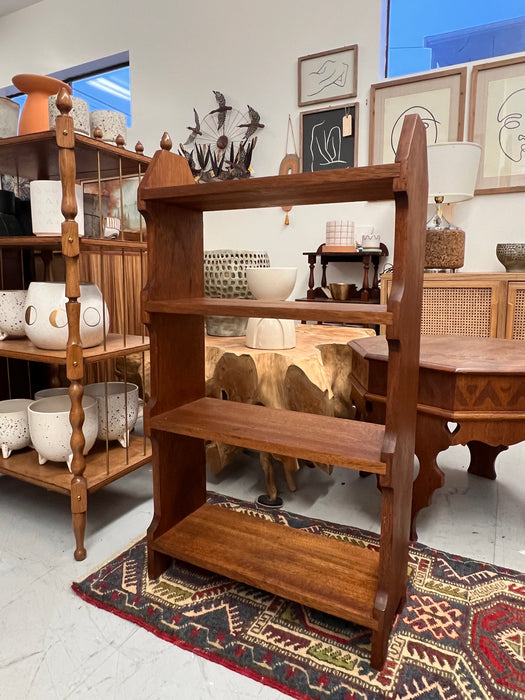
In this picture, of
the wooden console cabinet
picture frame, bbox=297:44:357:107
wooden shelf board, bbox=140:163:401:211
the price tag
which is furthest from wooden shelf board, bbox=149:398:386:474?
picture frame, bbox=297:44:357:107

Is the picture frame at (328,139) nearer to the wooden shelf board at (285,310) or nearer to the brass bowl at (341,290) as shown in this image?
the brass bowl at (341,290)

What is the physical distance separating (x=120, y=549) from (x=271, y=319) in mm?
847

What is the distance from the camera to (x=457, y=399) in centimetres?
131

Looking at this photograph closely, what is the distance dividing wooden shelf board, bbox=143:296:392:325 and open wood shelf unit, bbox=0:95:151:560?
300 millimetres

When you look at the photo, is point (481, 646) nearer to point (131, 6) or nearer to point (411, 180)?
point (411, 180)

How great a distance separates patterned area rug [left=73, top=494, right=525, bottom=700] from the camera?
95cm

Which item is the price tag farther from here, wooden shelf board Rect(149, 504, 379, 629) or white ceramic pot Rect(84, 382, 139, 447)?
wooden shelf board Rect(149, 504, 379, 629)

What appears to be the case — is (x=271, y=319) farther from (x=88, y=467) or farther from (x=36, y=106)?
(x=36, y=106)

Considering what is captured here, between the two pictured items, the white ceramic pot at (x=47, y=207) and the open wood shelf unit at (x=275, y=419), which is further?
the white ceramic pot at (x=47, y=207)

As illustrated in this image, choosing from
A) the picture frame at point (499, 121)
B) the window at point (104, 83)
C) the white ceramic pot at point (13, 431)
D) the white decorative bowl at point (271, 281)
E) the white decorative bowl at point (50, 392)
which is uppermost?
the window at point (104, 83)

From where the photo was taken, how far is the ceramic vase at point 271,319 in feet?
4.74

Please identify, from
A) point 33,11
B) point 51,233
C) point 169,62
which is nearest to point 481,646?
point 51,233

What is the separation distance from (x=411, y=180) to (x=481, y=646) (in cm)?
97

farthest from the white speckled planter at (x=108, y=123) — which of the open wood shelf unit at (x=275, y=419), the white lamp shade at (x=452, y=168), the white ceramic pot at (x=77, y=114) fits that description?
the white lamp shade at (x=452, y=168)
